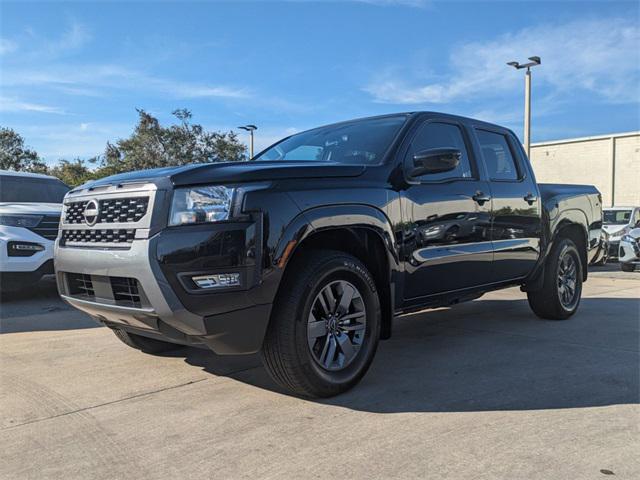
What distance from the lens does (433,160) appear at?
3.90 m

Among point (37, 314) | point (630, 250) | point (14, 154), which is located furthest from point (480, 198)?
point (14, 154)

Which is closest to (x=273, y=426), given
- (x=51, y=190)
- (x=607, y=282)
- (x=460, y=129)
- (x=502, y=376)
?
(x=502, y=376)

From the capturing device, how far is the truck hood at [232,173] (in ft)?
9.99

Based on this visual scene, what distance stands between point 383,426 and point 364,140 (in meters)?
2.19

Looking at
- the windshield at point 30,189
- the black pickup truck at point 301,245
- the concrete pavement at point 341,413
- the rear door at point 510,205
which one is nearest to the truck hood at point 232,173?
the black pickup truck at point 301,245

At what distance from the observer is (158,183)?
3.04m

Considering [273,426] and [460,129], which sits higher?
[460,129]

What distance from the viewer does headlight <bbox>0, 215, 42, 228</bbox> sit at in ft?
23.6

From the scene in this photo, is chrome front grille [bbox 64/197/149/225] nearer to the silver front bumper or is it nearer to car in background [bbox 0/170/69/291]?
the silver front bumper

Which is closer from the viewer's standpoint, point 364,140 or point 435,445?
point 435,445

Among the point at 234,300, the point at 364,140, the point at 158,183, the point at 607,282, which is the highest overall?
the point at 364,140

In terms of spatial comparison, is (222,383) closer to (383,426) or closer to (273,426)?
(273,426)

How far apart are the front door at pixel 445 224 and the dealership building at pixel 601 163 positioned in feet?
94.0

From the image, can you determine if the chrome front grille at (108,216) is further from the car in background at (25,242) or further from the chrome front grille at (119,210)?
the car in background at (25,242)
